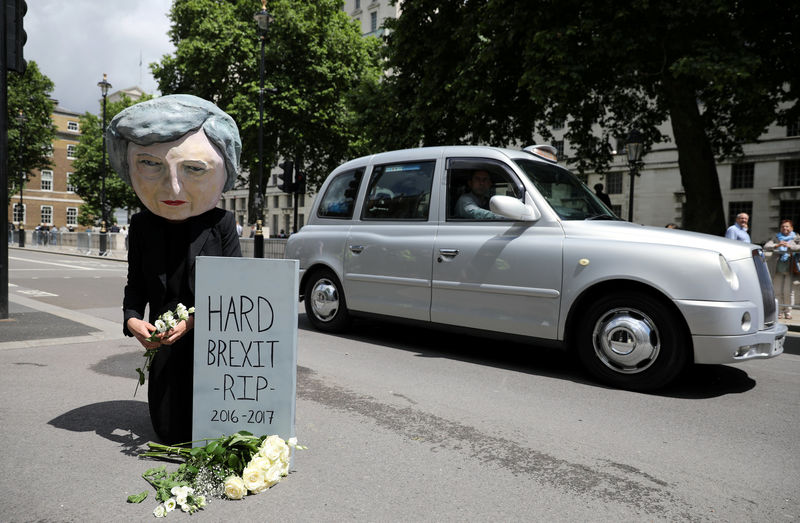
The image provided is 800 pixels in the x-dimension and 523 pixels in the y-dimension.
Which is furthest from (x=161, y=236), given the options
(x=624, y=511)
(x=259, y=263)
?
(x=624, y=511)

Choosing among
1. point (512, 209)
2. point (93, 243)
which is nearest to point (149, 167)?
point (512, 209)

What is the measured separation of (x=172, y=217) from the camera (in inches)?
125

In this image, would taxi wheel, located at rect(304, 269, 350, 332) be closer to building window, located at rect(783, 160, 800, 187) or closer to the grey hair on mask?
the grey hair on mask

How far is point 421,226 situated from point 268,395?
333 centimetres

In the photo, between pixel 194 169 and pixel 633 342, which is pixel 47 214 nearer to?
pixel 194 169

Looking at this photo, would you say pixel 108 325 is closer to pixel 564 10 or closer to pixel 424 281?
pixel 424 281

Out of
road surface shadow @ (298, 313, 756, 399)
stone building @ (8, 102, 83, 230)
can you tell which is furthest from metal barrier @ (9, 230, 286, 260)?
stone building @ (8, 102, 83, 230)

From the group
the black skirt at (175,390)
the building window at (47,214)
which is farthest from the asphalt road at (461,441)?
the building window at (47,214)

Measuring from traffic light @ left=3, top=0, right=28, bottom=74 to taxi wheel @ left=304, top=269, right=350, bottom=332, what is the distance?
13.8ft

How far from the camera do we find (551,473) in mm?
2994

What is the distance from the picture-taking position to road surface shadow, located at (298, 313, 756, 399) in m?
4.86

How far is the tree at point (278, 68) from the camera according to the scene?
95.5 feet

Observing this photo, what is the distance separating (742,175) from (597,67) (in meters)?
26.2

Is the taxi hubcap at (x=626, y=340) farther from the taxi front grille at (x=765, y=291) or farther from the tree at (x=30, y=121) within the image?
the tree at (x=30, y=121)
